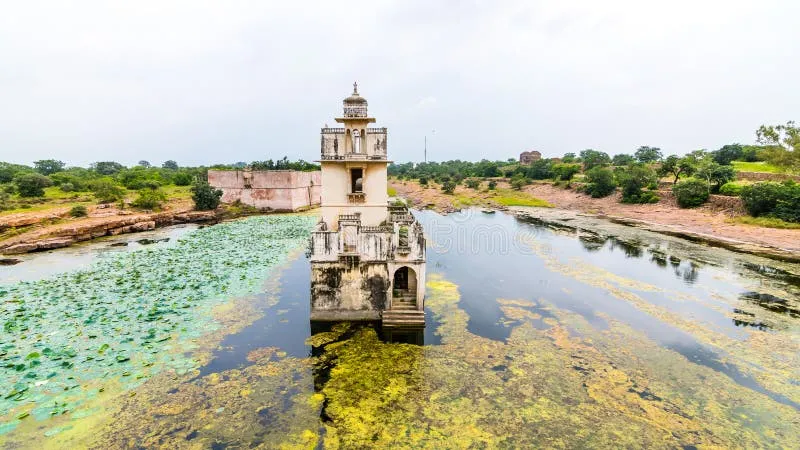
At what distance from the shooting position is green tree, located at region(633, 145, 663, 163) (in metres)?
73.8

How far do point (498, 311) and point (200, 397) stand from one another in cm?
1060

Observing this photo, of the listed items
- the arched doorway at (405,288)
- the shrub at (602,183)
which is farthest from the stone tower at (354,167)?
the shrub at (602,183)

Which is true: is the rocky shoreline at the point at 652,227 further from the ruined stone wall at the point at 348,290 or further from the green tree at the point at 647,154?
the green tree at the point at 647,154

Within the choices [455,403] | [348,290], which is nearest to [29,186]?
[348,290]

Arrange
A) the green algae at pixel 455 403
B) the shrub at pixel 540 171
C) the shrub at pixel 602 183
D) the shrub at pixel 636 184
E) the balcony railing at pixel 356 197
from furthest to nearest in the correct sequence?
the shrub at pixel 540 171 < the shrub at pixel 602 183 < the shrub at pixel 636 184 < the balcony railing at pixel 356 197 < the green algae at pixel 455 403

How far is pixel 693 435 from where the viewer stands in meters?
7.98

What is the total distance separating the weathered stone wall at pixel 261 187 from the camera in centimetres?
4078

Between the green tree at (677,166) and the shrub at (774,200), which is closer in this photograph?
the shrub at (774,200)

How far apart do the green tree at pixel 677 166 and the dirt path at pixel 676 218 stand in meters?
5.73

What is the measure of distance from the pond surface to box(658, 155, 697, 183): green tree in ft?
98.9

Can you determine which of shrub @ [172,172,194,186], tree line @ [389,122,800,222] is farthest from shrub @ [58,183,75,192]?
tree line @ [389,122,800,222]

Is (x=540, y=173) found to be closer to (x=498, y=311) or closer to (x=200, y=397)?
(x=498, y=311)

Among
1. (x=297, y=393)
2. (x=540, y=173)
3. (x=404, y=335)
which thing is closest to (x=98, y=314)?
(x=297, y=393)

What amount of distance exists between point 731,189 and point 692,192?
9.68 ft
